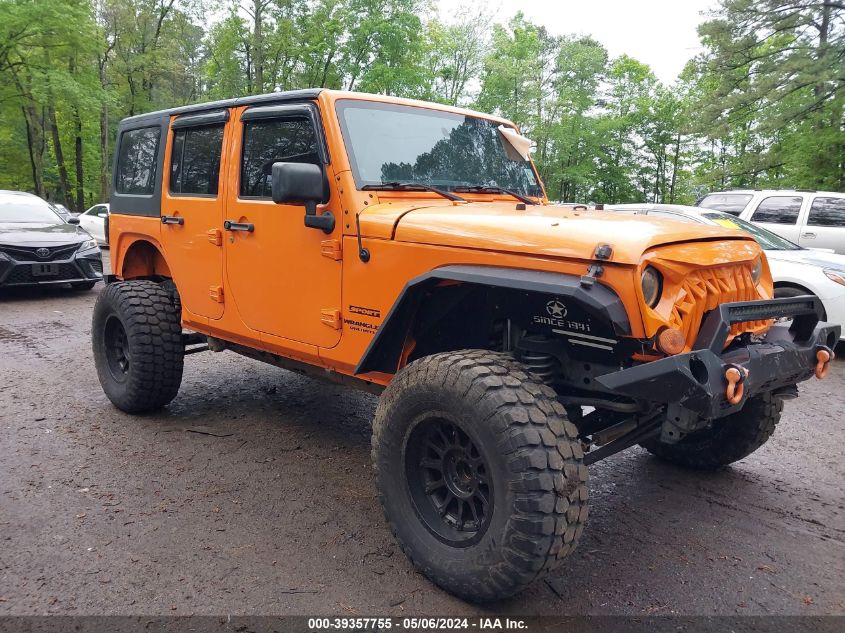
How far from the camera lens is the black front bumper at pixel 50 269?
9.43 metres

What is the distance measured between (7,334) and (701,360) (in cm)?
799

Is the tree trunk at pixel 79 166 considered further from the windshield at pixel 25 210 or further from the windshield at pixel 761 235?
the windshield at pixel 761 235

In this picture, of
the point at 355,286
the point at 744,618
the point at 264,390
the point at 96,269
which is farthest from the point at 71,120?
the point at 744,618

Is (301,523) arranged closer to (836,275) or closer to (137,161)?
(137,161)

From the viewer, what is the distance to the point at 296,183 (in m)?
3.03

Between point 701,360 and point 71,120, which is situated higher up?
point 71,120

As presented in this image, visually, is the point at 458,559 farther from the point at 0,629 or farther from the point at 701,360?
the point at 0,629

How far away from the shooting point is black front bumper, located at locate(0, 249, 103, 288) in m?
9.43

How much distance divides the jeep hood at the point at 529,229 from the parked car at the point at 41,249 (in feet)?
28.1

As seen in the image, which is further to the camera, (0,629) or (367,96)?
(367,96)

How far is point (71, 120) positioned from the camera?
2973 cm

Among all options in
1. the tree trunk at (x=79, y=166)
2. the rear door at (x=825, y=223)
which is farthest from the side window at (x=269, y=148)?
the tree trunk at (x=79, y=166)

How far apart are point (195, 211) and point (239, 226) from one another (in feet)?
1.99

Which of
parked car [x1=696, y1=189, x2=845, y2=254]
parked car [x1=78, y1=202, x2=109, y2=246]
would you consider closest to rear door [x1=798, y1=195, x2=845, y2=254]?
parked car [x1=696, y1=189, x2=845, y2=254]
